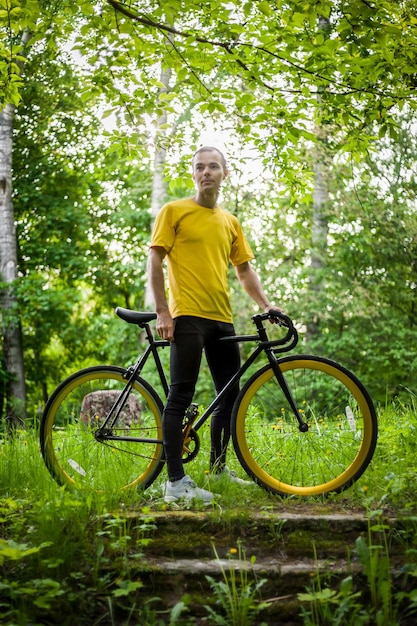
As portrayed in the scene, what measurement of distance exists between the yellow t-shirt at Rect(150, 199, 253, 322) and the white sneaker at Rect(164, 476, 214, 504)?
0.92 meters

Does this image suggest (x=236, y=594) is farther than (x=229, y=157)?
No

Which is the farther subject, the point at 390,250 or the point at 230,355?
the point at 390,250

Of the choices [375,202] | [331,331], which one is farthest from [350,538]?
[331,331]

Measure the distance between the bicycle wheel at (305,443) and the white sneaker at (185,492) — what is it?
0.29m

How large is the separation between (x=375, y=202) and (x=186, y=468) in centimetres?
843

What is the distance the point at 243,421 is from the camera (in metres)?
4.05

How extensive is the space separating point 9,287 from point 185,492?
11075mm

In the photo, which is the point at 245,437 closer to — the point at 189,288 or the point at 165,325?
the point at 165,325

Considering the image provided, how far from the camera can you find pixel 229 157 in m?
9.19

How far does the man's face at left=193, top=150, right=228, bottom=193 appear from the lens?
406 cm

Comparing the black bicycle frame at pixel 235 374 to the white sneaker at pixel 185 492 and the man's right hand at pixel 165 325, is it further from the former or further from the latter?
the white sneaker at pixel 185 492

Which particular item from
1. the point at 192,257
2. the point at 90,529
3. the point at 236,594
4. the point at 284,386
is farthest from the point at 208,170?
the point at 236,594

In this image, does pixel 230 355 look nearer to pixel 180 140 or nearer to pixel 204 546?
pixel 204 546

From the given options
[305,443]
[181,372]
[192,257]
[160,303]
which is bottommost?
[305,443]
